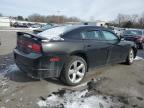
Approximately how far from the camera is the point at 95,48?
6.08 meters

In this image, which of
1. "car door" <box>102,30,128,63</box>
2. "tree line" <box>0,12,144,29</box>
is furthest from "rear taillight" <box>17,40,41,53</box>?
"tree line" <box>0,12,144,29</box>

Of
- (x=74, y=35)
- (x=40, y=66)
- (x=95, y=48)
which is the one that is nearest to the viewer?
(x=40, y=66)

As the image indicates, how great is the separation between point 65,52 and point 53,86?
37.3 inches

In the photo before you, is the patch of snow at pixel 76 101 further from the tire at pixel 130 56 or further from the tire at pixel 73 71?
the tire at pixel 130 56

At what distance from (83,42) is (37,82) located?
1.67 meters

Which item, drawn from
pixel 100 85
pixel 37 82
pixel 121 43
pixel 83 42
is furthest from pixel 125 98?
pixel 121 43

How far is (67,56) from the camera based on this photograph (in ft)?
17.3

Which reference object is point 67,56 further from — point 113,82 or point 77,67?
point 113,82

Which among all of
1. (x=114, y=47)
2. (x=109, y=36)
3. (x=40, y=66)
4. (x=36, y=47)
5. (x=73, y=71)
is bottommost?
(x=73, y=71)

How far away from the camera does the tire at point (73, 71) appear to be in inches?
209

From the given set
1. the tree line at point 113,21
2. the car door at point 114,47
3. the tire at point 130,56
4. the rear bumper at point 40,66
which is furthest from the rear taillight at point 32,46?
the tree line at point 113,21

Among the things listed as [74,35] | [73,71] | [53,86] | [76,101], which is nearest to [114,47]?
[74,35]

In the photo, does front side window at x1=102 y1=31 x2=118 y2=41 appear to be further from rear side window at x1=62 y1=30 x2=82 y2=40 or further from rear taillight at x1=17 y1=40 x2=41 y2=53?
rear taillight at x1=17 y1=40 x2=41 y2=53

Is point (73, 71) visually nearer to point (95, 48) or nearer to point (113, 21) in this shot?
point (95, 48)
